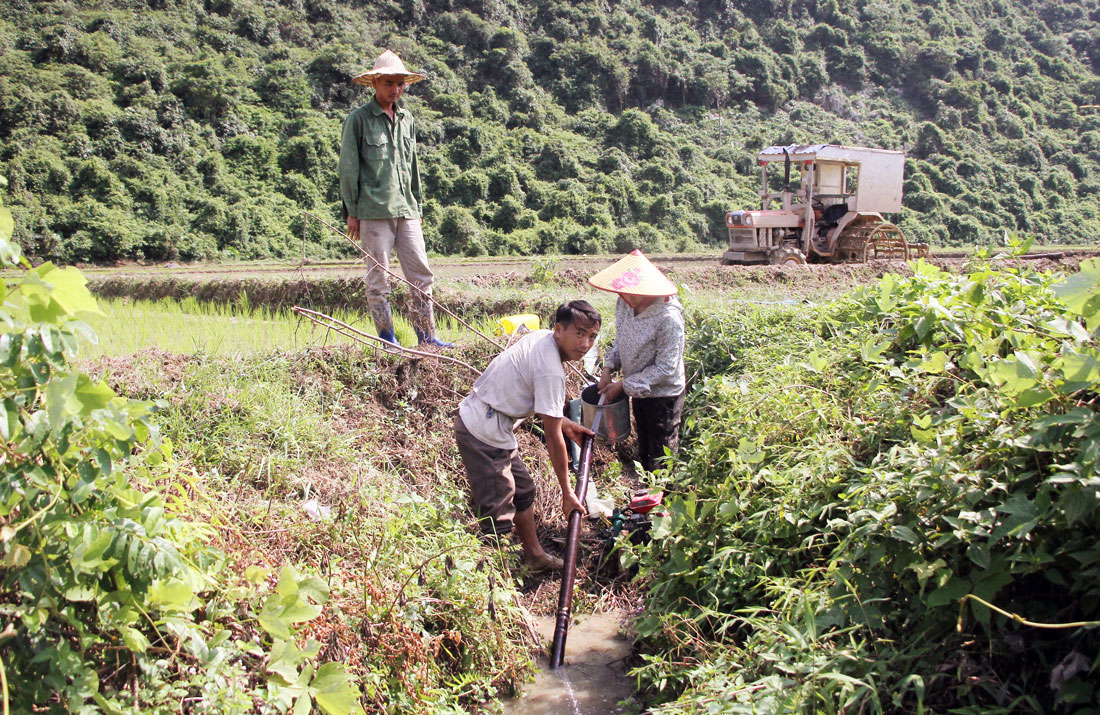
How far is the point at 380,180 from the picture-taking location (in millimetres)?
5477

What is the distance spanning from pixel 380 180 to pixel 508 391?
2188 millimetres

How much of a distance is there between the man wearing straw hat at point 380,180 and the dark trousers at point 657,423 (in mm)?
1539

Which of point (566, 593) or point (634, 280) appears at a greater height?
point (634, 280)

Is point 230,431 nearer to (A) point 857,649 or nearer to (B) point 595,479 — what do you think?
(B) point 595,479

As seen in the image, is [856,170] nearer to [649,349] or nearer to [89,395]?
[649,349]

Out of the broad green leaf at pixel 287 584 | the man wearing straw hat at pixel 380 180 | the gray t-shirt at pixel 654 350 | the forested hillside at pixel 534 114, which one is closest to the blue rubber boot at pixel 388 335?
the man wearing straw hat at pixel 380 180

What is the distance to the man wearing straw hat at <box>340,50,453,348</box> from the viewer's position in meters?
5.44

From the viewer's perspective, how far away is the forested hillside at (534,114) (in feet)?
52.1

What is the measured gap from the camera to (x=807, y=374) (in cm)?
428

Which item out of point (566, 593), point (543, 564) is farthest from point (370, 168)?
point (566, 593)

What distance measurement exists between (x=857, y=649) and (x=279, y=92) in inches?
813

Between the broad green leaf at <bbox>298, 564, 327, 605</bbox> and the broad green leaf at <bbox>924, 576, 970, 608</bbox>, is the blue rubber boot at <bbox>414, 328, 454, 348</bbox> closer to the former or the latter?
the broad green leaf at <bbox>298, 564, 327, 605</bbox>

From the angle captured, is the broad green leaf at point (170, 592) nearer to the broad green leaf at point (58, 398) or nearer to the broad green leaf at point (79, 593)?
the broad green leaf at point (79, 593)

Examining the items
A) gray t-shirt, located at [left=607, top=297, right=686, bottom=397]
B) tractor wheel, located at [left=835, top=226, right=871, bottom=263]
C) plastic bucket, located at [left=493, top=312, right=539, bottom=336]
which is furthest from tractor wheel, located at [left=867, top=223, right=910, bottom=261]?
gray t-shirt, located at [left=607, top=297, right=686, bottom=397]
